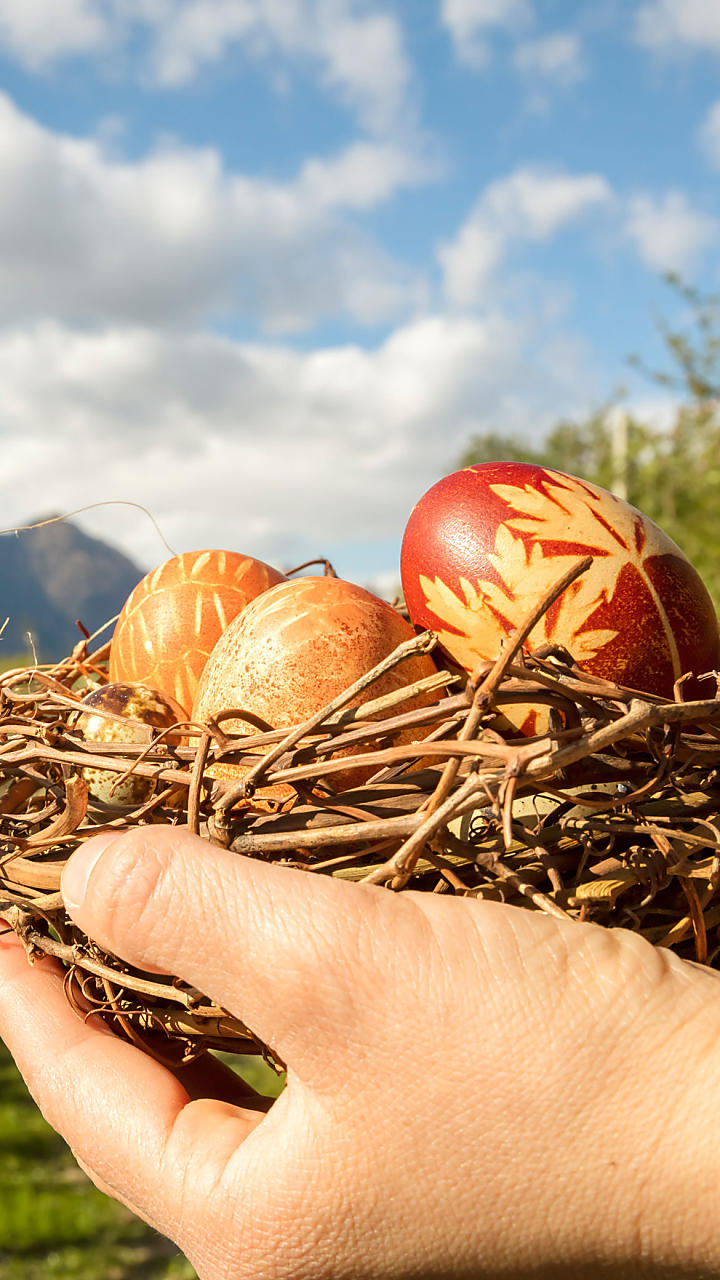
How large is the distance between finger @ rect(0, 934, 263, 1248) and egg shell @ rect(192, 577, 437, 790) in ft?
1.53

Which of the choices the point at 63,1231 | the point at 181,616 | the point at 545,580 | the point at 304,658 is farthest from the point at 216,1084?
the point at 63,1231

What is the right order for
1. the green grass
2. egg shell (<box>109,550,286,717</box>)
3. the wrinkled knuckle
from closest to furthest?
the wrinkled knuckle → egg shell (<box>109,550,286,717</box>) → the green grass

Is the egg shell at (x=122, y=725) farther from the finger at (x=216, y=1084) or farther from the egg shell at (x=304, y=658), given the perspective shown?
the finger at (x=216, y=1084)

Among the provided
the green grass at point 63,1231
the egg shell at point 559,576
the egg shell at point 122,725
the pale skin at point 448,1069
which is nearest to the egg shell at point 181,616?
the egg shell at point 122,725

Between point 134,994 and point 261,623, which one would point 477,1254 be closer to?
point 134,994

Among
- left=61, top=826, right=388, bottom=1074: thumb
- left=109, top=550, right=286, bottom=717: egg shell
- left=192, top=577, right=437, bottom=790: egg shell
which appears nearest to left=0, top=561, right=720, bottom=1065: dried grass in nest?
left=61, top=826, right=388, bottom=1074: thumb

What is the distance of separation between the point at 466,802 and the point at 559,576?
603 mm

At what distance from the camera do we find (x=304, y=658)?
4.77 ft

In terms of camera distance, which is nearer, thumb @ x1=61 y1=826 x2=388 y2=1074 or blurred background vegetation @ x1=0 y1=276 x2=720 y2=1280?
thumb @ x1=61 y1=826 x2=388 y2=1074

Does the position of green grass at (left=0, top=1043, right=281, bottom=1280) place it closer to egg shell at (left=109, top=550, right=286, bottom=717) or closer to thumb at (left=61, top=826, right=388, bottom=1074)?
egg shell at (left=109, top=550, right=286, bottom=717)

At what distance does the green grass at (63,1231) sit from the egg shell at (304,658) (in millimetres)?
3774

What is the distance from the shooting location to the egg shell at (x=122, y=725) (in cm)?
152

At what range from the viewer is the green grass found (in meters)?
4.12

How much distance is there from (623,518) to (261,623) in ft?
2.07
